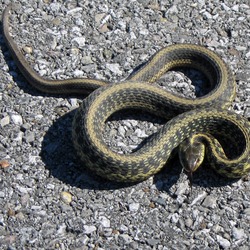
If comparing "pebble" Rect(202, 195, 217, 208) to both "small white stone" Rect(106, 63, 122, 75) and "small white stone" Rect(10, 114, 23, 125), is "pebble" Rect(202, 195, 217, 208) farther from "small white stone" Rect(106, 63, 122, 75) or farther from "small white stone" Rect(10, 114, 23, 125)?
"small white stone" Rect(10, 114, 23, 125)

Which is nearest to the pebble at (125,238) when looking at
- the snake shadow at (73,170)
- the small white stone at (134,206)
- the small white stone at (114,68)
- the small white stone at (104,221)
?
the small white stone at (104,221)

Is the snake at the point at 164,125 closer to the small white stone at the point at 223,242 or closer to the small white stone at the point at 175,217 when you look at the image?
the small white stone at the point at 175,217

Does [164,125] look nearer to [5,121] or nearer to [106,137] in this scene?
[106,137]

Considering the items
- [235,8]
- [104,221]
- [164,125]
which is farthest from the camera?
[235,8]

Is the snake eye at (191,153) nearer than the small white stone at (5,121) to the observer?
Yes

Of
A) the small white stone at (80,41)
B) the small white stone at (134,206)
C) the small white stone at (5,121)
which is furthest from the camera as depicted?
the small white stone at (80,41)

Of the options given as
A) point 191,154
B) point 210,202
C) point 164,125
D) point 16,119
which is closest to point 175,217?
point 210,202

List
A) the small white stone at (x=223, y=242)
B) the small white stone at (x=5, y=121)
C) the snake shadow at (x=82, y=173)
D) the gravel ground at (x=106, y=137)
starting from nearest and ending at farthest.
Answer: the small white stone at (x=223, y=242), the gravel ground at (x=106, y=137), the snake shadow at (x=82, y=173), the small white stone at (x=5, y=121)

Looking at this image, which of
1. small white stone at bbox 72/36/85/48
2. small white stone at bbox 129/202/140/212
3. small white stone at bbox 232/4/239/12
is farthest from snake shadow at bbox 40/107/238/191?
small white stone at bbox 232/4/239/12
